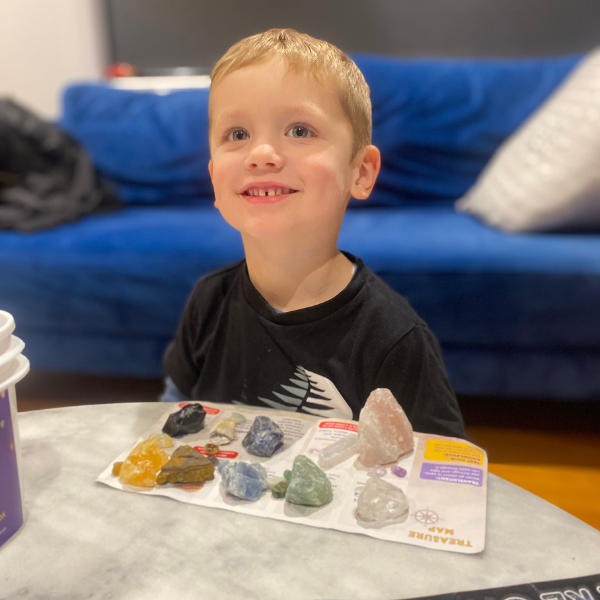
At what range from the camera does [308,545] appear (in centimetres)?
48

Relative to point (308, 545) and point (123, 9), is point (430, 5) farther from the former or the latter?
point (308, 545)

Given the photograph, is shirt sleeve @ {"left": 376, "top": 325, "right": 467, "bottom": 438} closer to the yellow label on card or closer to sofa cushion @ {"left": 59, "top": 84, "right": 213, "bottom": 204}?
the yellow label on card

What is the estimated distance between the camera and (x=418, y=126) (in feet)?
5.67

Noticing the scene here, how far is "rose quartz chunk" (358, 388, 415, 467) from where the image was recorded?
1.90ft

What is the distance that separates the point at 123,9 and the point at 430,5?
1317 mm

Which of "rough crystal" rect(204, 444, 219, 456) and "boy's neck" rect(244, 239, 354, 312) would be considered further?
"boy's neck" rect(244, 239, 354, 312)

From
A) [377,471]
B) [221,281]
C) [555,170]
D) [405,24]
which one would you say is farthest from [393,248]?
[405,24]

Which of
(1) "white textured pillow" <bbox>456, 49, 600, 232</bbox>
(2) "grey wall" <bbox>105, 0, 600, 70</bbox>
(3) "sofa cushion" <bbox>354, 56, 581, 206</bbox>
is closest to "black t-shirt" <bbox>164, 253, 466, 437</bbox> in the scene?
(1) "white textured pillow" <bbox>456, 49, 600, 232</bbox>

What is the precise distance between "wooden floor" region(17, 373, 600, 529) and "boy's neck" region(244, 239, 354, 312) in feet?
2.29

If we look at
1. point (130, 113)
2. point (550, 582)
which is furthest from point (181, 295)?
point (550, 582)

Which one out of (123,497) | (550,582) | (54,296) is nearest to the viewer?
(550,582)

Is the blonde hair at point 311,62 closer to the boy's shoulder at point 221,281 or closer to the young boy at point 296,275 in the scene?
the young boy at point 296,275

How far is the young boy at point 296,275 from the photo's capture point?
0.63 metres

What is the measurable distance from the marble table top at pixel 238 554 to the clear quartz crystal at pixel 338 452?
92 mm
